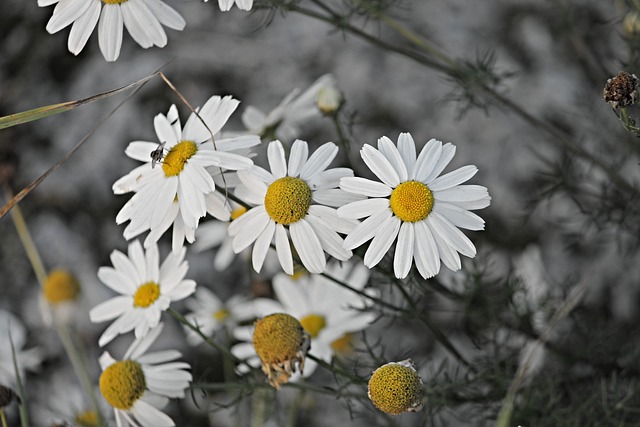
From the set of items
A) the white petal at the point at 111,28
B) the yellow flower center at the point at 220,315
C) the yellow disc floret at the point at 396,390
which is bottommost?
the yellow disc floret at the point at 396,390

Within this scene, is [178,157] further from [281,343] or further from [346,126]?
[346,126]

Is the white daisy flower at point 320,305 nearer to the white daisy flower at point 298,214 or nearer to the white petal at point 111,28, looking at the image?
the white daisy flower at point 298,214

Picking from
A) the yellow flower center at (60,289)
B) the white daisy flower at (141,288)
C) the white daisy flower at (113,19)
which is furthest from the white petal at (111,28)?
the yellow flower center at (60,289)

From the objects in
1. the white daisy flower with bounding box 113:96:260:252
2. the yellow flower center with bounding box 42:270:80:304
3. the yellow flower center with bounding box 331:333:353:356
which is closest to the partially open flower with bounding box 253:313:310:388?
the white daisy flower with bounding box 113:96:260:252

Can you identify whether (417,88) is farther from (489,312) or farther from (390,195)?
(390,195)

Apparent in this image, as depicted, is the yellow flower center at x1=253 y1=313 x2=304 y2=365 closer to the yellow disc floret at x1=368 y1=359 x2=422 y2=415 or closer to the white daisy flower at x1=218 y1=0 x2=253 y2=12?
the yellow disc floret at x1=368 y1=359 x2=422 y2=415

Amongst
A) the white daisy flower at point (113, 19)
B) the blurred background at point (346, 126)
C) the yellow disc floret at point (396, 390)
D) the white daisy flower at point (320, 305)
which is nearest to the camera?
the yellow disc floret at point (396, 390)

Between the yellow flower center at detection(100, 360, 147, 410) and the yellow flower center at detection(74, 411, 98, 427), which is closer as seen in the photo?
the yellow flower center at detection(100, 360, 147, 410)
